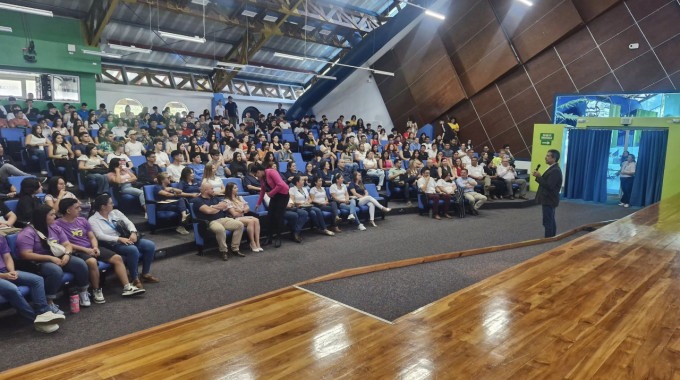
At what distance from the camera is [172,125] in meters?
9.21

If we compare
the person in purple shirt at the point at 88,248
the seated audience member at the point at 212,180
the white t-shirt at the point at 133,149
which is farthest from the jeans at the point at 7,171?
the person in purple shirt at the point at 88,248

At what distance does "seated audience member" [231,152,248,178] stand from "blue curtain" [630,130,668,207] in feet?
25.1

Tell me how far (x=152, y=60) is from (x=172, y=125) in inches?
155

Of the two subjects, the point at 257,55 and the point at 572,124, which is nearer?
the point at 572,124

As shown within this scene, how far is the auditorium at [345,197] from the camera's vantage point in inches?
82.0

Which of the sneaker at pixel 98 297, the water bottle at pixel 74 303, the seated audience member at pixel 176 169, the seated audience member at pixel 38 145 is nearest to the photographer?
the water bottle at pixel 74 303

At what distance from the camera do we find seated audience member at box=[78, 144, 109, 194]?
5.25 metres

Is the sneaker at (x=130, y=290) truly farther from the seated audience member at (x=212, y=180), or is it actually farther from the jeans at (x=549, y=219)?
the jeans at (x=549, y=219)

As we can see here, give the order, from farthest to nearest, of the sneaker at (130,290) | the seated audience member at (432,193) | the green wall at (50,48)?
the green wall at (50,48) → the seated audience member at (432,193) → the sneaker at (130,290)

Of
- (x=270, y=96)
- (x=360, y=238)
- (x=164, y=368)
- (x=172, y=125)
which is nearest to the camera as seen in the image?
(x=164, y=368)

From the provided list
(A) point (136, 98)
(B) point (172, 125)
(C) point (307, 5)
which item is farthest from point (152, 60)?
(C) point (307, 5)

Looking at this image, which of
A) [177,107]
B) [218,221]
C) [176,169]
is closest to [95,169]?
[176,169]

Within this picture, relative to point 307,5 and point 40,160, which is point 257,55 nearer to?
point 307,5

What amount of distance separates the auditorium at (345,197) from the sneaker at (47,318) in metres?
0.01
